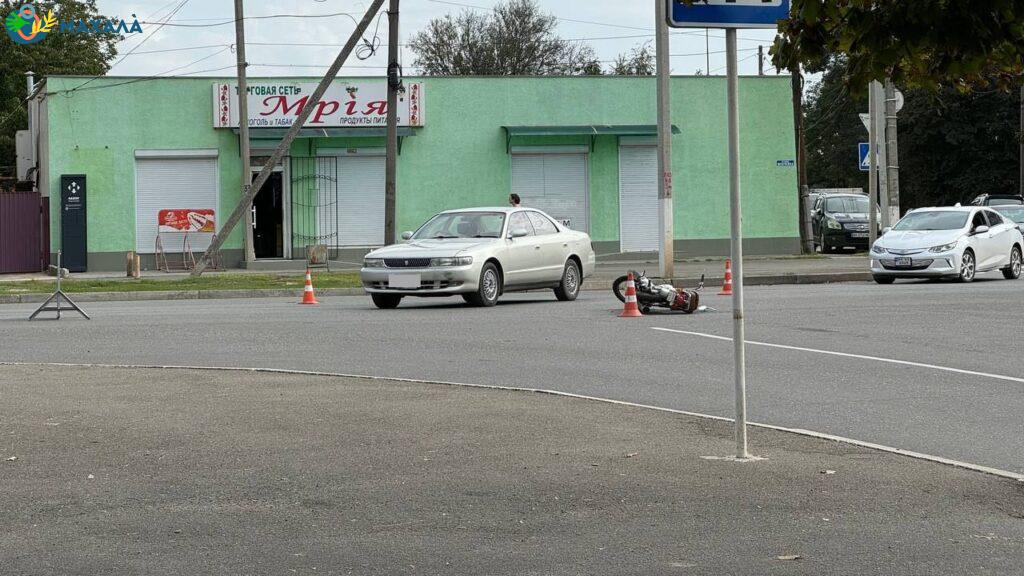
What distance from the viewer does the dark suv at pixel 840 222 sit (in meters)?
39.2

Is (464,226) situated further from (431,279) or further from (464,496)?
(464,496)

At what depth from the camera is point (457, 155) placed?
114 feet

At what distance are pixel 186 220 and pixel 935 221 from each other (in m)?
17.8

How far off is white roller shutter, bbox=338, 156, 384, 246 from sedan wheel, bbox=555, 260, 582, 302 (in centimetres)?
1445

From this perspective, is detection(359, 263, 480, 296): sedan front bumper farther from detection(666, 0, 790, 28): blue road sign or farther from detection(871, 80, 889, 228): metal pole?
detection(871, 80, 889, 228): metal pole

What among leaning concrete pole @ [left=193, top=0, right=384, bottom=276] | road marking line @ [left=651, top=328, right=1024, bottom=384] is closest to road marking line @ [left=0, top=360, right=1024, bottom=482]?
road marking line @ [left=651, top=328, right=1024, bottom=384]

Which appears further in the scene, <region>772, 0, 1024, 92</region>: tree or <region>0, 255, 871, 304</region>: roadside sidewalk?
<region>0, 255, 871, 304</region>: roadside sidewalk

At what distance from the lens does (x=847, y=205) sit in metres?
40.2

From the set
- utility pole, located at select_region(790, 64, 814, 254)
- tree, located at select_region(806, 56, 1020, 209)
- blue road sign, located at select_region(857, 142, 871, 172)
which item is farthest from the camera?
tree, located at select_region(806, 56, 1020, 209)

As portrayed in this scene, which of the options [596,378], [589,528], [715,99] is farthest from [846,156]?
[589,528]

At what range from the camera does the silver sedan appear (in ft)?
61.0

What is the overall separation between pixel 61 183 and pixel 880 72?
28985 mm

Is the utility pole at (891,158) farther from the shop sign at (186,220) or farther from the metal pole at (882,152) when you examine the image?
the shop sign at (186,220)

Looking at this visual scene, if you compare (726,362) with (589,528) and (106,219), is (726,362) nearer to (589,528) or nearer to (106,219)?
(589,528)
